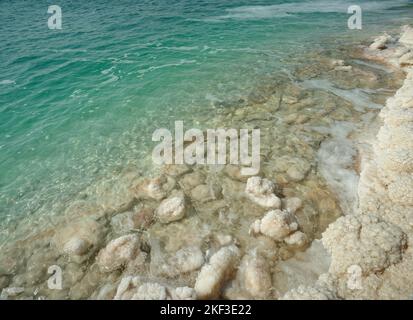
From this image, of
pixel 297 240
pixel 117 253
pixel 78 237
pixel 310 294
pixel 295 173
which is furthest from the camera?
pixel 295 173

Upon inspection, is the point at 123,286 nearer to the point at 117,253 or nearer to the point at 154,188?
the point at 117,253

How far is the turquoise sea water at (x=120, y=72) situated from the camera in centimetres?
974

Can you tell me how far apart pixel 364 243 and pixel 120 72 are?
14957 millimetres

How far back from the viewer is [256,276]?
5391 mm

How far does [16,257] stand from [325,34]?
72.0ft

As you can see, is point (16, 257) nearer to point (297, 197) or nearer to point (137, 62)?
point (297, 197)

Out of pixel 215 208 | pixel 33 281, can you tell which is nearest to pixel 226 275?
pixel 215 208

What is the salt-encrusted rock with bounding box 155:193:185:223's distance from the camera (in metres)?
7.00

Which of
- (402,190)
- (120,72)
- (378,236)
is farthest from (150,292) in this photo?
(120,72)

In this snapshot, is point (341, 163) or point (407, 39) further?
point (407, 39)

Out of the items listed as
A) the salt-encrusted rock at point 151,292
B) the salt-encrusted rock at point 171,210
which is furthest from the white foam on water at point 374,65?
the salt-encrusted rock at point 151,292

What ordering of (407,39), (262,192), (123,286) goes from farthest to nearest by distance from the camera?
(407,39) → (262,192) → (123,286)

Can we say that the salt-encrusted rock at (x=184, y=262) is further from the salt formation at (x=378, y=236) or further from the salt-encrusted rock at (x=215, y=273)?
the salt formation at (x=378, y=236)

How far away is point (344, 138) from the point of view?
30.2 ft
